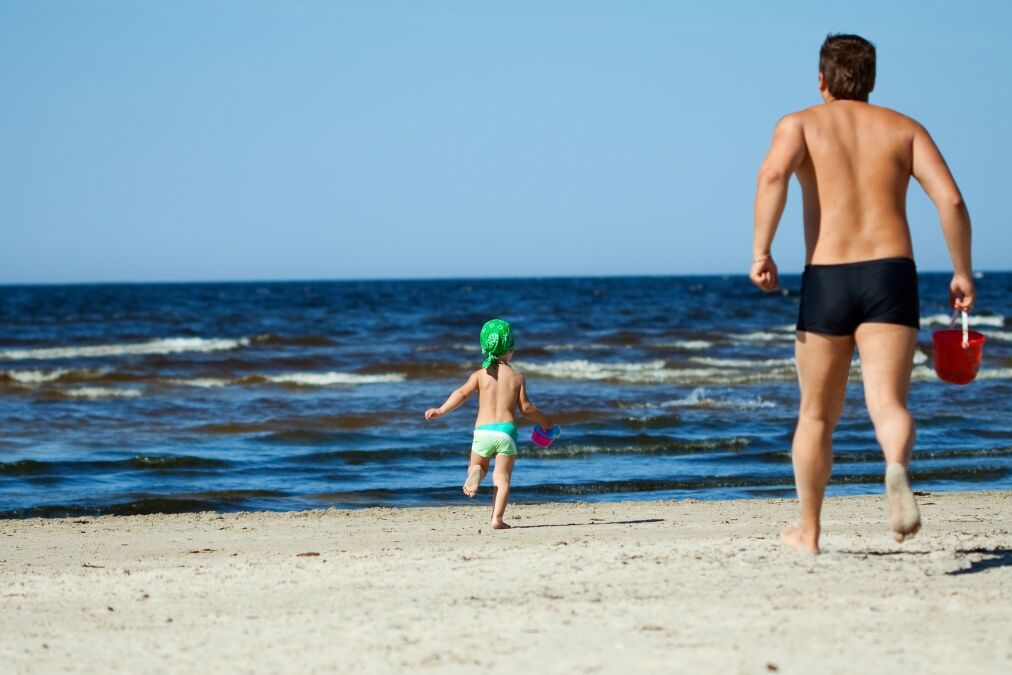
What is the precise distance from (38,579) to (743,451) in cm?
729

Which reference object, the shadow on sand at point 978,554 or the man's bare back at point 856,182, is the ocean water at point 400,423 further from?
the man's bare back at point 856,182

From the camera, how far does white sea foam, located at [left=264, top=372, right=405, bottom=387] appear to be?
728 inches

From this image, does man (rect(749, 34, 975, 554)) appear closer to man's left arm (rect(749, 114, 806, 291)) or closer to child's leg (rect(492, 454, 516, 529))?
man's left arm (rect(749, 114, 806, 291))

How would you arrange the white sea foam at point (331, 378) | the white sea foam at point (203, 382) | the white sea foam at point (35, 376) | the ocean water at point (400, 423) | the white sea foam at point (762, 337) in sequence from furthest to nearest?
the white sea foam at point (762, 337)
the white sea foam at point (35, 376)
the white sea foam at point (331, 378)
the white sea foam at point (203, 382)
the ocean water at point (400, 423)

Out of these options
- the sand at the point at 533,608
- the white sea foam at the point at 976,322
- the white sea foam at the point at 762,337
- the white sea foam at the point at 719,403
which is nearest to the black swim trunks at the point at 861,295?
the sand at the point at 533,608

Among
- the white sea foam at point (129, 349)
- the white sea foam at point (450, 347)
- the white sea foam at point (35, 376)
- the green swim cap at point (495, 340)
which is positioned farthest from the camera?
the white sea foam at point (450, 347)

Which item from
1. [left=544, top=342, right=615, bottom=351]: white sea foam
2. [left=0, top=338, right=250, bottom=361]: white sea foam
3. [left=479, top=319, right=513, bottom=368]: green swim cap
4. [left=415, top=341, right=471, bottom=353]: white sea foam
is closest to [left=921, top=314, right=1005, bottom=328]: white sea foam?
[left=544, top=342, right=615, bottom=351]: white sea foam

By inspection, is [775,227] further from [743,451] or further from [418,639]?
[743,451]

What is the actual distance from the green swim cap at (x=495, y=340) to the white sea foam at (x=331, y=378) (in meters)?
11.6

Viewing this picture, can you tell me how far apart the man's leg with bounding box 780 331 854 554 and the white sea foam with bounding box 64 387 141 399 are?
44.5 feet

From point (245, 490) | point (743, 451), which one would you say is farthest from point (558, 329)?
point (245, 490)

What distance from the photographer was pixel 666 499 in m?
8.49

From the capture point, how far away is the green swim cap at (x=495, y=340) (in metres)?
6.81

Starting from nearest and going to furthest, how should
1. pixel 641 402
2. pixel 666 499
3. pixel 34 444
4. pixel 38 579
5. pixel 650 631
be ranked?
pixel 650 631 → pixel 38 579 → pixel 666 499 → pixel 34 444 → pixel 641 402
